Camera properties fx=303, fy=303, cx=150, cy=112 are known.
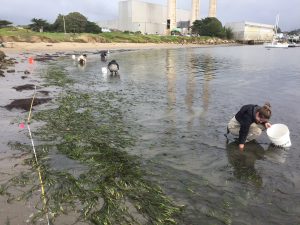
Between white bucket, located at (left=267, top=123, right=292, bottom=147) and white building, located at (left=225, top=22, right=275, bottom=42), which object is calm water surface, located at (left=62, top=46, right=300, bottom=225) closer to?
white bucket, located at (left=267, top=123, right=292, bottom=147)

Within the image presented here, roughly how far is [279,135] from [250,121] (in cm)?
167

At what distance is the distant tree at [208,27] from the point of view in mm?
145500

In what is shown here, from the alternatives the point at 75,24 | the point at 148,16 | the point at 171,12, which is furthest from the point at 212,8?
the point at 75,24

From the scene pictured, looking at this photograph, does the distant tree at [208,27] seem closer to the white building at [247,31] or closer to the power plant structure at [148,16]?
the power plant structure at [148,16]

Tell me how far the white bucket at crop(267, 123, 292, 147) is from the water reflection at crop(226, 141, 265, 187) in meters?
0.49

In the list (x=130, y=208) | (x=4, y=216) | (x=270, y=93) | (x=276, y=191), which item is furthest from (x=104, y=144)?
(x=270, y=93)

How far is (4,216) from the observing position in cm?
557

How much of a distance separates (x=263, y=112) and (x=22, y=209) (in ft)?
20.7

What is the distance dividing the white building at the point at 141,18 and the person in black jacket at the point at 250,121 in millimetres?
141024

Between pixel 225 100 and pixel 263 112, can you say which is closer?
pixel 263 112

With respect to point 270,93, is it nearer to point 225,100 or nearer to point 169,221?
point 225,100

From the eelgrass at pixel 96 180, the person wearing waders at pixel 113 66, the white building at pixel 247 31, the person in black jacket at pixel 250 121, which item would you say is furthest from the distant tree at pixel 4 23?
the white building at pixel 247 31

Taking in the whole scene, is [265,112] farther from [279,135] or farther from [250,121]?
[279,135]

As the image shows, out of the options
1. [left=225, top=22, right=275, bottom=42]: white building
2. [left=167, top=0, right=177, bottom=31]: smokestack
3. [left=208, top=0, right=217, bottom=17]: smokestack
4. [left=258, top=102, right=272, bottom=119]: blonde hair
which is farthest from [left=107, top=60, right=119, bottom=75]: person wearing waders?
[left=225, top=22, right=275, bottom=42]: white building
